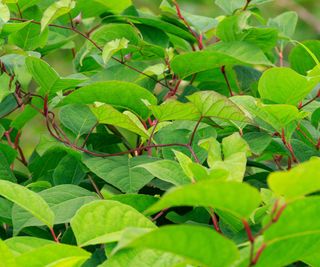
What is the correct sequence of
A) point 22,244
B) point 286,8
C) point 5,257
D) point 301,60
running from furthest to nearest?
point 286,8 < point 301,60 < point 22,244 < point 5,257

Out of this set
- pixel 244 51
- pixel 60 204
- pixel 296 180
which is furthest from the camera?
pixel 244 51

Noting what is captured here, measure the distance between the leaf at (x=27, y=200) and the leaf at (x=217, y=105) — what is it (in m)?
0.24

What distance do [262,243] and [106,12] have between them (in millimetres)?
818

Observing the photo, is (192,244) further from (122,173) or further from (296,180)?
(122,173)

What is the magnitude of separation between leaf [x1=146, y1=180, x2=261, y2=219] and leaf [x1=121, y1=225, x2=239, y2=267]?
0.07 feet

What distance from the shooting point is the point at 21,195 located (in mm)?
795

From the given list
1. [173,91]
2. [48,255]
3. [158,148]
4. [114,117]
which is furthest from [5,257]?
[173,91]

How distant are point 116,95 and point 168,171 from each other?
0.20 m

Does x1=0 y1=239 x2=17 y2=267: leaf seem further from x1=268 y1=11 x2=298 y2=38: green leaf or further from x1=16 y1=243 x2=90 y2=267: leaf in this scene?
x1=268 y1=11 x2=298 y2=38: green leaf

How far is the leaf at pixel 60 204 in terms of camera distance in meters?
0.88

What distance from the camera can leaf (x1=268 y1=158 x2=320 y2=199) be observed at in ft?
1.87

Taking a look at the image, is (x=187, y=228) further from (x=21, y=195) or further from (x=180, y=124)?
(x=180, y=124)

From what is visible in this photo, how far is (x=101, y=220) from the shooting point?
778mm

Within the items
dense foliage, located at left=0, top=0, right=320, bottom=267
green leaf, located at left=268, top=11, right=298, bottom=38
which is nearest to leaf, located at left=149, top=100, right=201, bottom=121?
dense foliage, located at left=0, top=0, right=320, bottom=267
